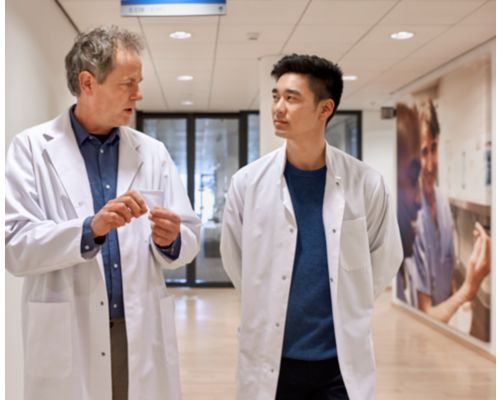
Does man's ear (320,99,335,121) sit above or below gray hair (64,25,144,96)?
below

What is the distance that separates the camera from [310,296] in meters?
2.16

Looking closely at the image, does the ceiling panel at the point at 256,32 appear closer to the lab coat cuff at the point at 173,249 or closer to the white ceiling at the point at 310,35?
the white ceiling at the point at 310,35

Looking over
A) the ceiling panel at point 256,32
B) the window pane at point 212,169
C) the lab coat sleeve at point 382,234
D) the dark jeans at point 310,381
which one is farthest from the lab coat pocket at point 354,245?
the window pane at point 212,169

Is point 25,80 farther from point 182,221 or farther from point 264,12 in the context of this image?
point 182,221

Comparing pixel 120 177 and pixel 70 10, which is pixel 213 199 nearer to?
pixel 70 10

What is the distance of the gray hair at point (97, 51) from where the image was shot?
194 cm

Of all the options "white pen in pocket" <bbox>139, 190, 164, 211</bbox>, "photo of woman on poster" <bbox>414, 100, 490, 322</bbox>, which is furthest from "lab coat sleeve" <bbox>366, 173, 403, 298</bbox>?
"photo of woman on poster" <bbox>414, 100, 490, 322</bbox>

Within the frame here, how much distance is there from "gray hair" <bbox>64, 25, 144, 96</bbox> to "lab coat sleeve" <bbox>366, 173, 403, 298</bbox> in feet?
3.35

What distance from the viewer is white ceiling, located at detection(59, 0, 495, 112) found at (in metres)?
5.12

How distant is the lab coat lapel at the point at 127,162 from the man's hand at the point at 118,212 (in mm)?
229

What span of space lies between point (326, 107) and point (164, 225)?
851 mm

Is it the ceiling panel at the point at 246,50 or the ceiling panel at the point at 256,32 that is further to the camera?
the ceiling panel at the point at 246,50

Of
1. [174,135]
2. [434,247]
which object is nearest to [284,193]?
[434,247]

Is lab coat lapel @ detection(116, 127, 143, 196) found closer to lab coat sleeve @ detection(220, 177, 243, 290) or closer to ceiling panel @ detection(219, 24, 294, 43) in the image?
lab coat sleeve @ detection(220, 177, 243, 290)
